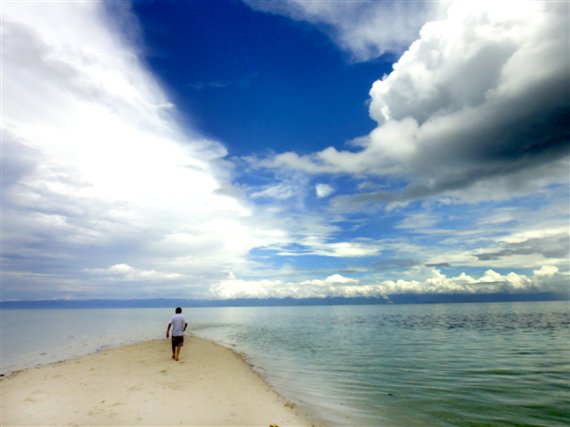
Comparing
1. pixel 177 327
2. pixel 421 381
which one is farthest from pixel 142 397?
pixel 421 381

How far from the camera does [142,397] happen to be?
509 inches

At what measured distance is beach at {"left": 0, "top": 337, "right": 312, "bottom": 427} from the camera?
10812 mm

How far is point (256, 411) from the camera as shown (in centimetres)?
1205

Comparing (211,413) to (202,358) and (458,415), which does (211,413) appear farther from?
(202,358)

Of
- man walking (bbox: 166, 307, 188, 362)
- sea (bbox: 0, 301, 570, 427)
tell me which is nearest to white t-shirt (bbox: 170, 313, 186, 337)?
man walking (bbox: 166, 307, 188, 362)

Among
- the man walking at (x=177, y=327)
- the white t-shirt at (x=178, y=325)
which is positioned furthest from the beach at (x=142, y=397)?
the white t-shirt at (x=178, y=325)

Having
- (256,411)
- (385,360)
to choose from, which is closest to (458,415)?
(256,411)

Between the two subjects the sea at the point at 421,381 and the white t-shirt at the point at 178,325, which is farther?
the white t-shirt at the point at 178,325

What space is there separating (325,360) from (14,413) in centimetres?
2203

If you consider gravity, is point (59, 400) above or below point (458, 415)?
above

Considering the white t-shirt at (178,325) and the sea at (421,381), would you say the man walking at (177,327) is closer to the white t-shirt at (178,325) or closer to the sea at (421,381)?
the white t-shirt at (178,325)

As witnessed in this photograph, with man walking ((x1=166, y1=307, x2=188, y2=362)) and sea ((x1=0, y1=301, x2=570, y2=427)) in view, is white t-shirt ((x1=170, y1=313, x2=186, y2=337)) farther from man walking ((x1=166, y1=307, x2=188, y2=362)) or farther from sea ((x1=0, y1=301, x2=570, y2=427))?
sea ((x1=0, y1=301, x2=570, y2=427))

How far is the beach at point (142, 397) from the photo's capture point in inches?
426

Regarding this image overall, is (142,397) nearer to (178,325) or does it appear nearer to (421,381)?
(178,325)
